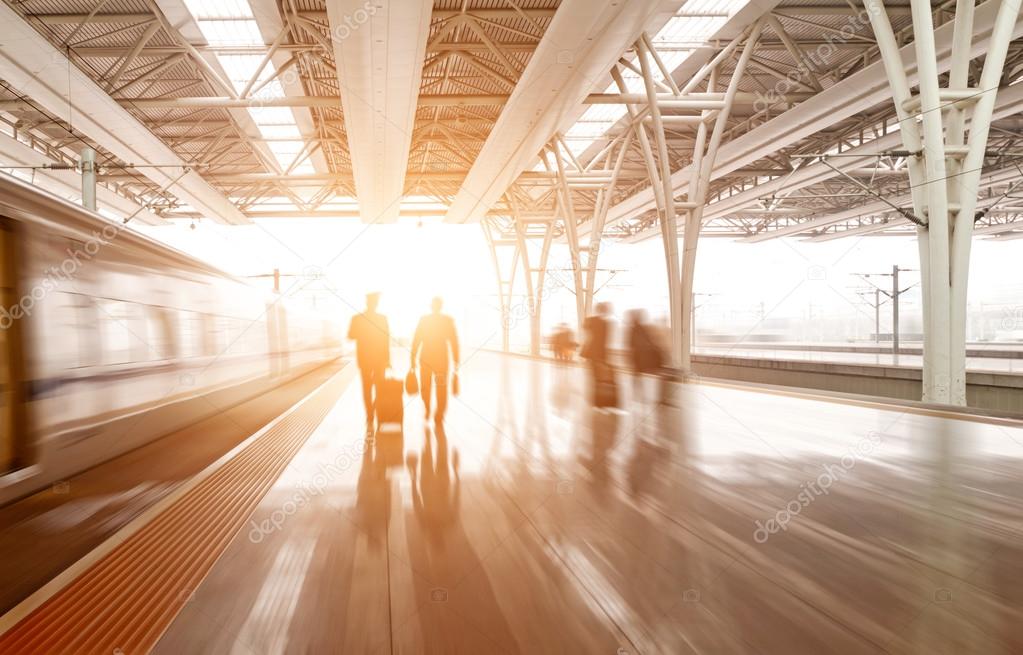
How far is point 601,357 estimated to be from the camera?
1010 centimetres

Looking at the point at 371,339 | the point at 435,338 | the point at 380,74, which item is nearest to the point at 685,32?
the point at 380,74

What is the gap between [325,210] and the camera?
3341 cm

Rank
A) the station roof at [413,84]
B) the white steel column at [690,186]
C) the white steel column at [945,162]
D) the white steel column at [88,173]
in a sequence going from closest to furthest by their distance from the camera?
the white steel column at [945,162] → the station roof at [413,84] → the white steel column at [88,173] → the white steel column at [690,186]

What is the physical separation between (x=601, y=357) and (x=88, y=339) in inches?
273

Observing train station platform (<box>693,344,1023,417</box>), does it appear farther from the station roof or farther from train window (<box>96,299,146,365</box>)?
Answer: train window (<box>96,299,146,365</box>)

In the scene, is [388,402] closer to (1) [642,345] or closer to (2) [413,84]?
(1) [642,345]

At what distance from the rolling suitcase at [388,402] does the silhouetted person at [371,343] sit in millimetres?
148

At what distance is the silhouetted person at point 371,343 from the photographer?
772 cm

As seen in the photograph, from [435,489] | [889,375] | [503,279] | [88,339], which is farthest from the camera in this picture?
[503,279]

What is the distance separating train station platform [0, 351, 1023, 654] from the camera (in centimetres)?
274

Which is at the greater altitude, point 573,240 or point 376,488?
point 573,240

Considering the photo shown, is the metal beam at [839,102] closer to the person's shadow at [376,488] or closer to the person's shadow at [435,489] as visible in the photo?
the person's shadow at [435,489]

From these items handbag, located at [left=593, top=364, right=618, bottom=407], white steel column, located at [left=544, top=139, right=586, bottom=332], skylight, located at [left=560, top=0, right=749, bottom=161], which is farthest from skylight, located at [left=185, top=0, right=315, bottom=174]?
handbag, located at [left=593, top=364, right=618, bottom=407]

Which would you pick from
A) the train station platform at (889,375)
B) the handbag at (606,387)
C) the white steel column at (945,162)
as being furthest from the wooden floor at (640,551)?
the train station platform at (889,375)
